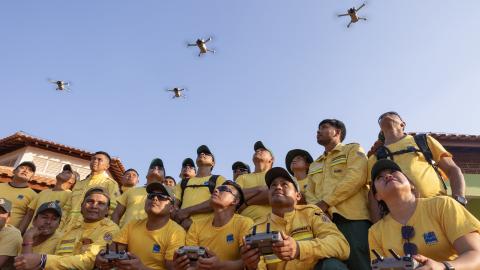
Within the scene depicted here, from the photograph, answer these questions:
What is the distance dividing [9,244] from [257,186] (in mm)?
3936

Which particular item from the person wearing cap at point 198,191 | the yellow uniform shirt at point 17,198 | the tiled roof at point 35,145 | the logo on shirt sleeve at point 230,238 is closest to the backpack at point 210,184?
the person wearing cap at point 198,191

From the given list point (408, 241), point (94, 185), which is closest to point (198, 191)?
point (94, 185)

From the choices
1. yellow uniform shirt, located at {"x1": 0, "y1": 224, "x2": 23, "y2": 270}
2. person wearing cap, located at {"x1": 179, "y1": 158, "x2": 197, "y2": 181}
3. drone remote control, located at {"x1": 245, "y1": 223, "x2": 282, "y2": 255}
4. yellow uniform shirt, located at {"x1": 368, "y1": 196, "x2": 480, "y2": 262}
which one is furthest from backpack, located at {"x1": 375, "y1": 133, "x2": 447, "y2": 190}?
yellow uniform shirt, located at {"x1": 0, "y1": 224, "x2": 23, "y2": 270}

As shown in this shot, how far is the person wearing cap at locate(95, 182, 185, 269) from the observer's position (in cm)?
484

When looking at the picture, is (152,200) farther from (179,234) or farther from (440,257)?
(440,257)

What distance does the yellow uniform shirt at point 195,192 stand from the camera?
6102 millimetres

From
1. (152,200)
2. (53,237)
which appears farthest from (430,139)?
(53,237)

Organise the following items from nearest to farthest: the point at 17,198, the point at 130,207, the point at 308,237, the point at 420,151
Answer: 1. the point at 308,237
2. the point at 420,151
3. the point at 130,207
4. the point at 17,198

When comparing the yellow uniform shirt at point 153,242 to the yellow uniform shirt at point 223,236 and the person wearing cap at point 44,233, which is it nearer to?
the yellow uniform shirt at point 223,236

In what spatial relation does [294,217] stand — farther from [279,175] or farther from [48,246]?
[48,246]

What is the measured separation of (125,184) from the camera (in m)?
7.98

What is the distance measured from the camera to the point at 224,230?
4.80 metres

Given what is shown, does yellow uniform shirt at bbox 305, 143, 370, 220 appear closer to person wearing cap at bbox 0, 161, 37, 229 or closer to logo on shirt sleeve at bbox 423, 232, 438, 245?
logo on shirt sleeve at bbox 423, 232, 438, 245

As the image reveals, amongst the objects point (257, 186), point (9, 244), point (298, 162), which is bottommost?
point (9, 244)
